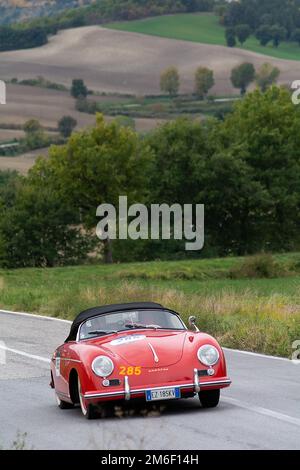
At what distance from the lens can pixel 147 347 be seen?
11758 mm

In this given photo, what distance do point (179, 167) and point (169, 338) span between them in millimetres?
70149

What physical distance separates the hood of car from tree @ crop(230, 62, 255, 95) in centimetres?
15100

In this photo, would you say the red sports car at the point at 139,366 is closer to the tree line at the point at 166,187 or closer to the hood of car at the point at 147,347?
the hood of car at the point at 147,347

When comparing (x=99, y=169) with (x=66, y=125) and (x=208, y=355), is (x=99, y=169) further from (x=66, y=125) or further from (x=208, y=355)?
(x=66, y=125)

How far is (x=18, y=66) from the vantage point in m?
173

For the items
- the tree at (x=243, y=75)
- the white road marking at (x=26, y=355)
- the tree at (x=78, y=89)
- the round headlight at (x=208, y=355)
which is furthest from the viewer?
the tree at (x=243, y=75)

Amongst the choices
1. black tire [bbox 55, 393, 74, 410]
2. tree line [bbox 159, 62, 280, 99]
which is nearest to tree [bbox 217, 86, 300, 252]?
black tire [bbox 55, 393, 74, 410]

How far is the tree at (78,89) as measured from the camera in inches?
6329

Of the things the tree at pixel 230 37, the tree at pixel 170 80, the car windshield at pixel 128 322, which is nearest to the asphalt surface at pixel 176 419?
the car windshield at pixel 128 322

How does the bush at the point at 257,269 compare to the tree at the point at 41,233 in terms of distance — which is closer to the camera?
the bush at the point at 257,269

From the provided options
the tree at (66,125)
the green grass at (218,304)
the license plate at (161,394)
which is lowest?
the tree at (66,125)

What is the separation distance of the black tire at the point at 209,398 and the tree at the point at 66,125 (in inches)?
5062

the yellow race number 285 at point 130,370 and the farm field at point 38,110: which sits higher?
the yellow race number 285 at point 130,370

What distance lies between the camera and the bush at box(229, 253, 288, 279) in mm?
51781
